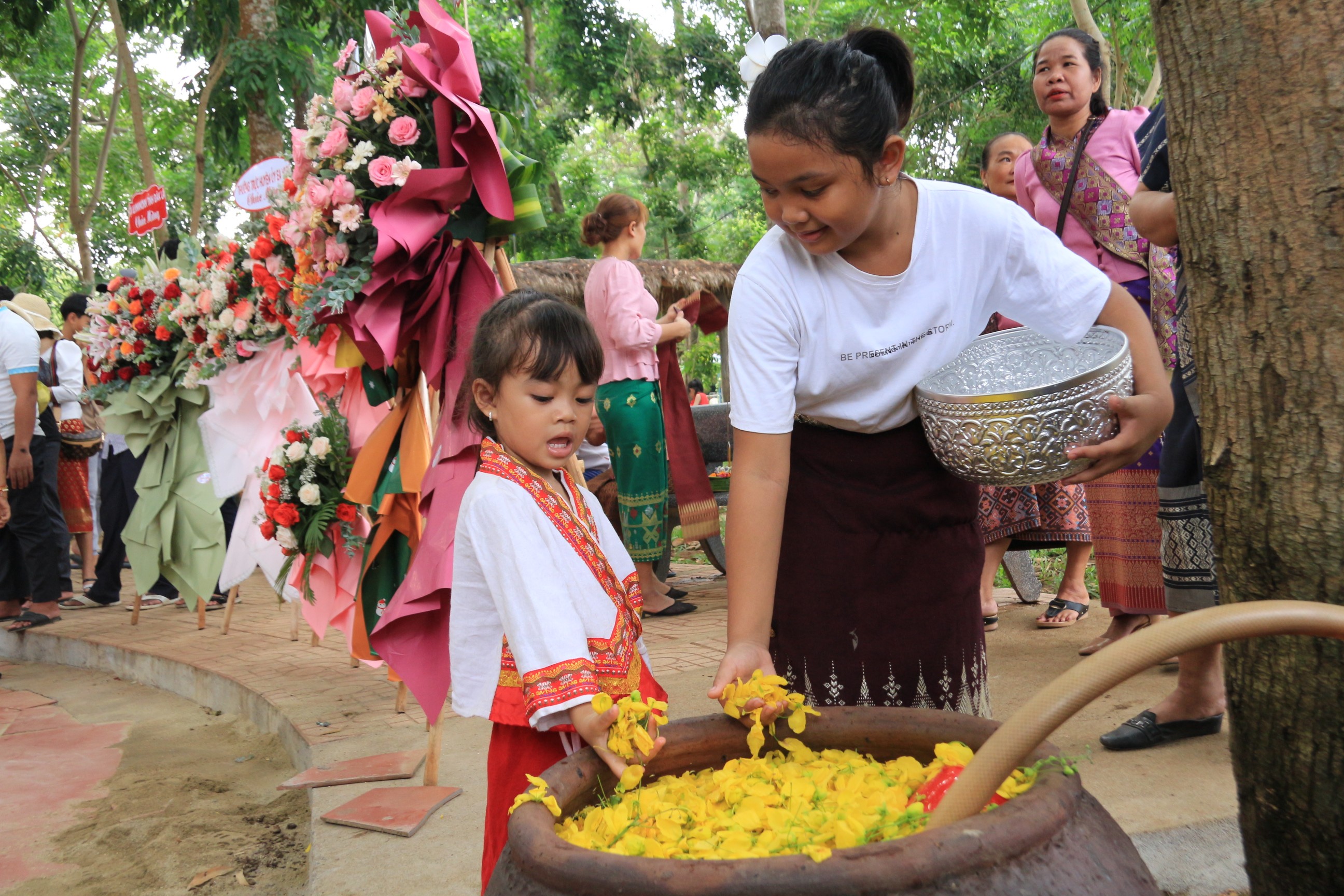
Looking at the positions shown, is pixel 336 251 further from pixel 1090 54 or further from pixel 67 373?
Result: pixel 67 373

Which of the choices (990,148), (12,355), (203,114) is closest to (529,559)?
(990,148)

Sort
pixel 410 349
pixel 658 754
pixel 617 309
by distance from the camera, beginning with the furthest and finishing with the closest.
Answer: pixel 617 309 → pixel 410 349 → pixel 658 754

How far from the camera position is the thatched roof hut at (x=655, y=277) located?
849 centimetres

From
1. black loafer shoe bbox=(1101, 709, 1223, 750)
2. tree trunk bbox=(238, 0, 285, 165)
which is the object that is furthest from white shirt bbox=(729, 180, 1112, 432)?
tree trunk bbox=(238, 0, 285, 165)

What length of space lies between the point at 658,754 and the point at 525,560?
0.50m

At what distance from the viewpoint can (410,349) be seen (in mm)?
3170

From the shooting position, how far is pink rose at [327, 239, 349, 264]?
9.71ft

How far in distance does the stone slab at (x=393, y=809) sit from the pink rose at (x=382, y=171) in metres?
1.73

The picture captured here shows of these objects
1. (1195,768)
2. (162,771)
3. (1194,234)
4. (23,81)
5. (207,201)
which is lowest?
(162,771)

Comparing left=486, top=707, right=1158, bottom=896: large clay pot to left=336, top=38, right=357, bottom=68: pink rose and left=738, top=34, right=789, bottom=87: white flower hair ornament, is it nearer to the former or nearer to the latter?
left=738, top=34, right=789, bottom=87: white flower hair ornament

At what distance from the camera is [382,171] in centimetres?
286

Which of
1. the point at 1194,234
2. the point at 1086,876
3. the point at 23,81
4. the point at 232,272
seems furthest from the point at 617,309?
the point at 23,81

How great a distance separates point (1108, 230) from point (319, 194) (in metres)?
2.53

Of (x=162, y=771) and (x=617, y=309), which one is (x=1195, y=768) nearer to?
(x=617, y=309)
